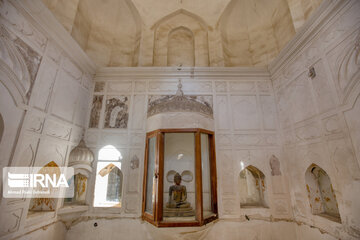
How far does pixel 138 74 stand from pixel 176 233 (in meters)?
5.01

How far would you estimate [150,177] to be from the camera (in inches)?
183

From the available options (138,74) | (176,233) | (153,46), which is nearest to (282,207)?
(176,233)

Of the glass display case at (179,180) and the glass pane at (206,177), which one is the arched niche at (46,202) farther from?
the glass pane at (206,177)

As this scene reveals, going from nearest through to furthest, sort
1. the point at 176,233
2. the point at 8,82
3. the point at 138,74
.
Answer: the point at 8,82
the point at 176,233
the point at 138,74

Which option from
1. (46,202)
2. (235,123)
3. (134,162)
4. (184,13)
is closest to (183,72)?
(235,123)

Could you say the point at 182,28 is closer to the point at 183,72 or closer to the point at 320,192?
the point at 183,72

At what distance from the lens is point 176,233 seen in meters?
4.50

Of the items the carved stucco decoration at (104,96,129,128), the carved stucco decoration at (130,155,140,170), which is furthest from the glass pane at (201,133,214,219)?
the carved stucco decoration at (104,96,129,128)

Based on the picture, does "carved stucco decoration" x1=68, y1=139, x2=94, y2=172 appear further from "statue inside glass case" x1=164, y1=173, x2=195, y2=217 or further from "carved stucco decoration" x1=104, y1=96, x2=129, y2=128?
"statue inside glass case" x1=164, y1=173, x2=195, y2=217

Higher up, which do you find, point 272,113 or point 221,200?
point 272,113

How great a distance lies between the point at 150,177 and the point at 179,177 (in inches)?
31.2

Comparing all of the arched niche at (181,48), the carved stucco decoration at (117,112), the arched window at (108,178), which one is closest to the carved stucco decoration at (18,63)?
the carved stucco decoration at (117,112)

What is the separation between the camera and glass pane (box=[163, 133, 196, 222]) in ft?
13.9

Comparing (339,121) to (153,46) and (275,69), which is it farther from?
(153,46)
